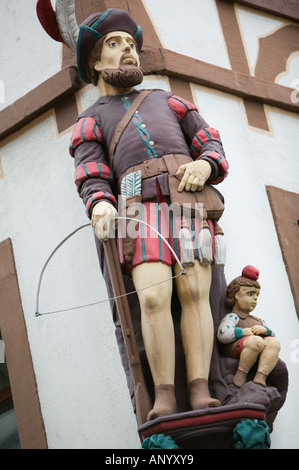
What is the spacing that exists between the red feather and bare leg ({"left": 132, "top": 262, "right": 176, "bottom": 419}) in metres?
1.44

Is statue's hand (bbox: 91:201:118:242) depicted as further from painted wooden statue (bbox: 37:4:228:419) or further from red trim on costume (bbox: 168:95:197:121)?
red trim on costume (bbox: 168:95:197:121)

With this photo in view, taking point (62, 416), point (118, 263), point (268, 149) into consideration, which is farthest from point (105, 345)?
point (268, 149)

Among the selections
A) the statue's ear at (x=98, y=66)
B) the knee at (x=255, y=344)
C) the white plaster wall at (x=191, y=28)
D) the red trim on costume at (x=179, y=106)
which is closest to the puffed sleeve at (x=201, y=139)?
the red trim on costume at (x=179, y=106)

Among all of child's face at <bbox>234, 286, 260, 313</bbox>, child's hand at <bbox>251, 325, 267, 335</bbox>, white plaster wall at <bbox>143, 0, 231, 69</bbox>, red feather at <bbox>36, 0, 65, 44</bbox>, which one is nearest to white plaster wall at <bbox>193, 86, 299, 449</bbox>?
white plaster wall at <bbox>143, 0, 231, 69</bbox>

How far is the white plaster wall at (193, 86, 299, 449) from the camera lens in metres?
5.35

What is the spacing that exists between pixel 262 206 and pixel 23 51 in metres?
1.58

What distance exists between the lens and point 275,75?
632cm

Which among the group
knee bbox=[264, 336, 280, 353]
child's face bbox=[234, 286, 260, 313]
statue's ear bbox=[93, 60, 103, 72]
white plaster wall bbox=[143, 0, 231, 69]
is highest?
white plaster wall bbox=[143, 0, 231, 69]

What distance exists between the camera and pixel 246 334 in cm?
474

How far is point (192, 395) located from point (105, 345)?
0.93m

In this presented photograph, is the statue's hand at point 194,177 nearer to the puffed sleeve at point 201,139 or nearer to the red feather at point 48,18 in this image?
the puffed sleeve at point 201,139

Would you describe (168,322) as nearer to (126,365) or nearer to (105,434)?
(126,365)

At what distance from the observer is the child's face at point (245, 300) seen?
4.86 m

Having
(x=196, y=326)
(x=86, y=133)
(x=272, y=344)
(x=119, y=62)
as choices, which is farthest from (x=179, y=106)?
(x=272, y=344)
